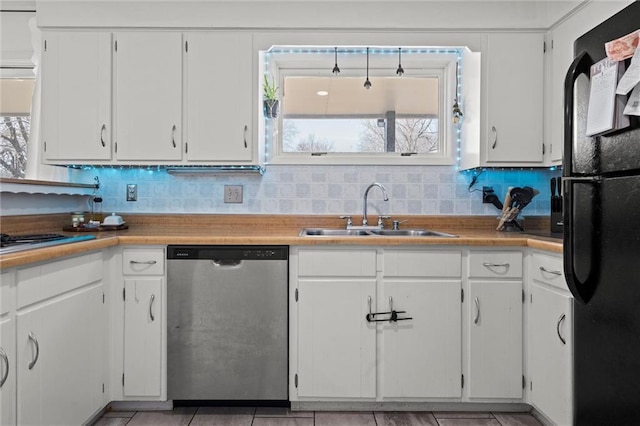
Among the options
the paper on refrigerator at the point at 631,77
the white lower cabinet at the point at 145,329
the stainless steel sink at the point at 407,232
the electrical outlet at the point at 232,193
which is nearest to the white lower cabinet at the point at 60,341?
the white lower cabinet at the point at 145,329

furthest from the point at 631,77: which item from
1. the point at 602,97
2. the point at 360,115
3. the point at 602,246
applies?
the point at 360,115

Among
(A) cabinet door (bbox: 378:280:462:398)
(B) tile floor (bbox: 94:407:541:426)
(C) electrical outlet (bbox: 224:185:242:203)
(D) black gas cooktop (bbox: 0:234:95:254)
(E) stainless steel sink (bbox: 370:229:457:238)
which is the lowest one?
(B) tile floor (bbox: 94:407:541:426)

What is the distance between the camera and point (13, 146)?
8.38 ft

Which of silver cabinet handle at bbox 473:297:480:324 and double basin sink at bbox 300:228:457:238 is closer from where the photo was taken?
→ silver cabinet handle at bbox 473:297:480:324

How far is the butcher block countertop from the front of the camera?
1.82 m

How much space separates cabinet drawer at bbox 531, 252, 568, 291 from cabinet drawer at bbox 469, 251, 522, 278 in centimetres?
8

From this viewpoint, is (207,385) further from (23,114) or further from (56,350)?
(23,114)

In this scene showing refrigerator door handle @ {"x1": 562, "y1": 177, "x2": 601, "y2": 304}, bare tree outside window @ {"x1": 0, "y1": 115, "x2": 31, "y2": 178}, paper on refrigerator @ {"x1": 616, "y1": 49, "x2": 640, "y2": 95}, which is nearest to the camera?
paper on refrigerator @ {"x1": 616, "y1": 49, "x2": 640, "y2": 95}

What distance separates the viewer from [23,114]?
258 cm

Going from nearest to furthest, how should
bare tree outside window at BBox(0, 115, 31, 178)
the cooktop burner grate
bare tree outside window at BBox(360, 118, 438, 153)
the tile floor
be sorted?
the cooktop burner grate → the tile floor → bare tree outside window at BBox(0, 115, 31, 178) → bare tree outside window at BBox(360, 118, 438, 153)

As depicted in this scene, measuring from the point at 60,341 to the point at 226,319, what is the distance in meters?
0.69

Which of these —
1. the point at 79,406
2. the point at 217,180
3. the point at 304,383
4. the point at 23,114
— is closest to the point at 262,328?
the point at 304,383

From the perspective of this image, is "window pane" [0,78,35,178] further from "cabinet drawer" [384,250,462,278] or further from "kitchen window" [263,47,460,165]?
"cabinet drawer" [384,250,462,278]

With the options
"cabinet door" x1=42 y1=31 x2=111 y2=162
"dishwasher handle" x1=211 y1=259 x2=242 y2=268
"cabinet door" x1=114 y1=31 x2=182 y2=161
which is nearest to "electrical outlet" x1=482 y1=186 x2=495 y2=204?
"dishwasher handle" x1=211 y1=259 x2=242 y2=268
